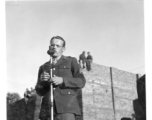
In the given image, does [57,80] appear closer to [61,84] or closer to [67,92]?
[61,84]

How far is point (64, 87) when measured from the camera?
11.7 feet

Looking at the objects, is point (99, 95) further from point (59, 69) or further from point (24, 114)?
point (59, 69)

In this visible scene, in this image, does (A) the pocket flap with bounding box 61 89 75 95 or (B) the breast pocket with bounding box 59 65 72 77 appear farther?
(B) the breast pocket with bounding box 59 65 72 77

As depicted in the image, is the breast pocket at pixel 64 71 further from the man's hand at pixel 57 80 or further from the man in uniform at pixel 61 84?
the man's hand at pixel 57 80

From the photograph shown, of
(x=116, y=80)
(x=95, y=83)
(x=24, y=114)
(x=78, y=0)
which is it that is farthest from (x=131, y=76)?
(x=78, y=0)

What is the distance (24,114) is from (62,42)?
19.5 metres

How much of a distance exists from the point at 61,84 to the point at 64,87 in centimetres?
8

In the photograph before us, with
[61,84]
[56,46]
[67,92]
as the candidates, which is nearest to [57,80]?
[61,84]

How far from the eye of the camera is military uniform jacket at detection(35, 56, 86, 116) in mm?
3453

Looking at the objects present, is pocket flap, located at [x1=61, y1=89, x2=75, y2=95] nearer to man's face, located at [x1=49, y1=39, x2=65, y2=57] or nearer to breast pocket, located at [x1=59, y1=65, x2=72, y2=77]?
breast pocket, located at [x1=59, y1=65, x2=72, y2=77]

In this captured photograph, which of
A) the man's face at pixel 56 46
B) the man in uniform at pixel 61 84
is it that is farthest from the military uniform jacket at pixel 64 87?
the man's face at pixel 56 46

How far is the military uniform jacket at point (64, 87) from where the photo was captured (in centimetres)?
345

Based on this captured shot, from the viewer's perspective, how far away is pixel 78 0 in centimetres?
559

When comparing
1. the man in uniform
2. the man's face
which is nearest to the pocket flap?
the man in uniform
